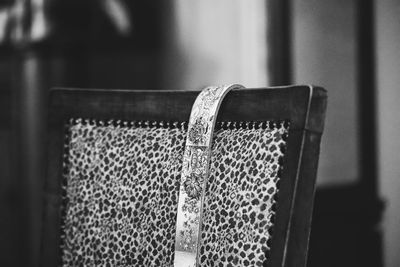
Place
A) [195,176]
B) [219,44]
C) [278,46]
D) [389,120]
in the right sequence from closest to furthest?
[195,176], [278,46], [219,44], [389,120]

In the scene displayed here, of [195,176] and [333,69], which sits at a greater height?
[333,69]

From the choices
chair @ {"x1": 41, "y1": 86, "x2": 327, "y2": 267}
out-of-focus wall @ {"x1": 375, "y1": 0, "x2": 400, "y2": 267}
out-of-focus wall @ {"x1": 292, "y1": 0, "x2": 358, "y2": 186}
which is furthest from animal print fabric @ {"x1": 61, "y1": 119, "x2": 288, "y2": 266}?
out-of-focus wall @ {"x1": 375, "y1": 0, "x2": 400, "y2": 267}

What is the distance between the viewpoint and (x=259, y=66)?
1.81m

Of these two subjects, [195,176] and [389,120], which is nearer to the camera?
[195,176]

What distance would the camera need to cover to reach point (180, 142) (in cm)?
77

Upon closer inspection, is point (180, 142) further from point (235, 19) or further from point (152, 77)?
point (152, 77)

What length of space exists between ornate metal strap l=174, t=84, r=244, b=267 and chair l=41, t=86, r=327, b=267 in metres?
0.02

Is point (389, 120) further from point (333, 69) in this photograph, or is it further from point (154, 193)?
point (154, 193)

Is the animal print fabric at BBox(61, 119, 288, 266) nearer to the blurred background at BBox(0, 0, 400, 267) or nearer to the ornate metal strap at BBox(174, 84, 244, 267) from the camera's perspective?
the ornate metal strap at BBox(174, 84, 244, 267)

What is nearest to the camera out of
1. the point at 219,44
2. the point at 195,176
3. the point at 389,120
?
the point at 195,176

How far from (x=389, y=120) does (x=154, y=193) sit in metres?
1.47

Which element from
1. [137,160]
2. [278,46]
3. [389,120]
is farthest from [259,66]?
[137,160]

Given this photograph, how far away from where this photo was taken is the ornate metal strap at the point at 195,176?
0.71 m

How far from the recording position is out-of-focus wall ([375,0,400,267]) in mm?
1999
